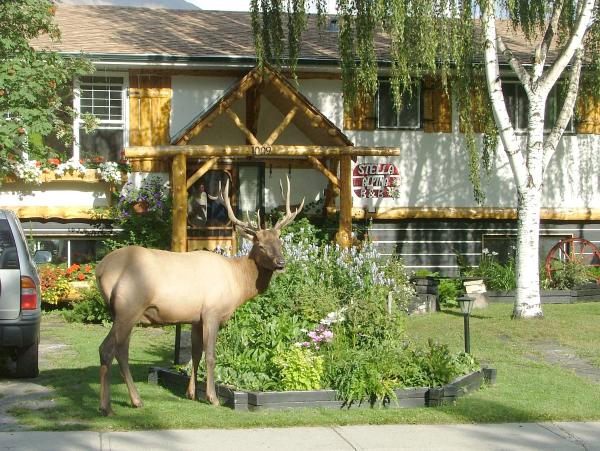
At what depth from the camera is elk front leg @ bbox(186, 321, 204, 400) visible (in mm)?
10328

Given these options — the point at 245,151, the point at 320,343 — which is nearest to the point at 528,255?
the point at 245,151

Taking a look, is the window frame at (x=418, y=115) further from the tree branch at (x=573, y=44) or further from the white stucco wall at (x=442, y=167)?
the tree branch at (x=573, y=44)

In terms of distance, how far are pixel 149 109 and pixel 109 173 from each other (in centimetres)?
170

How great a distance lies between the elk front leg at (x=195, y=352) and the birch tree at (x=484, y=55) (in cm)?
731

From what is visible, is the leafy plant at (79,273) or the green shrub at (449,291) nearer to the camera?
the leafy plant at (79,273)

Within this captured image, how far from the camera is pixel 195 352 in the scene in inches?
411

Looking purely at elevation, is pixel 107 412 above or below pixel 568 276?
below

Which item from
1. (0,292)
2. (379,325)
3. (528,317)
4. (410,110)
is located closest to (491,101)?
(528,317)

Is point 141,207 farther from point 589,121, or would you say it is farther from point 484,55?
point 589,121

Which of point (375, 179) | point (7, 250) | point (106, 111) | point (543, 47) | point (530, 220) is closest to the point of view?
point (7, 250)

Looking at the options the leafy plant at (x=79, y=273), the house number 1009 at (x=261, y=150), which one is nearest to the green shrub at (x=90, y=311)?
the leafy plant at (x=79, y=273)

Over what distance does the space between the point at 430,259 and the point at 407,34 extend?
7.08 metres

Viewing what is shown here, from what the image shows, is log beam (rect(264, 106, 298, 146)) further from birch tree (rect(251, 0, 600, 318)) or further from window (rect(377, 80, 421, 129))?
window (rect(377, 80, 421, 129))

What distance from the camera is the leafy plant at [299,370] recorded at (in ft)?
32.8
